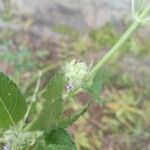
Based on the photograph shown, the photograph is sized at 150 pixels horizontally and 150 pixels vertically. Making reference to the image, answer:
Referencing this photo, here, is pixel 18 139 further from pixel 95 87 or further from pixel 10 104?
pixel 95 87

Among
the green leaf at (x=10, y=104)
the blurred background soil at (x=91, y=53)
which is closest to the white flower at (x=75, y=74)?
the green leaf at (x=10, y=104)

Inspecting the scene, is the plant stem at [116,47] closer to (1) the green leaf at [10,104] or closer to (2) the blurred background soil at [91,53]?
(1) the green leaf at [10,104]

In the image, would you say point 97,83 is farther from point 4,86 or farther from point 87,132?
point 87,132

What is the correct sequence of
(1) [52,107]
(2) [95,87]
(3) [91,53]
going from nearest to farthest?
(1) [52,107] < (2) [95,87] < (3) [91,53]

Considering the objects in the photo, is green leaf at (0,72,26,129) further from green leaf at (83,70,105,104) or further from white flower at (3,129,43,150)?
green leaf at (83,70,105,104)

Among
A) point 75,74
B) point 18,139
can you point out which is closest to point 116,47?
point 75,74

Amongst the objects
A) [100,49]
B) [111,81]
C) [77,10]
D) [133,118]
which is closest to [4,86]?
[133,118]

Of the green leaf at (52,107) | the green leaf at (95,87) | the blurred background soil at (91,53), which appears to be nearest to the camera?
the green leaf at (52,107)
